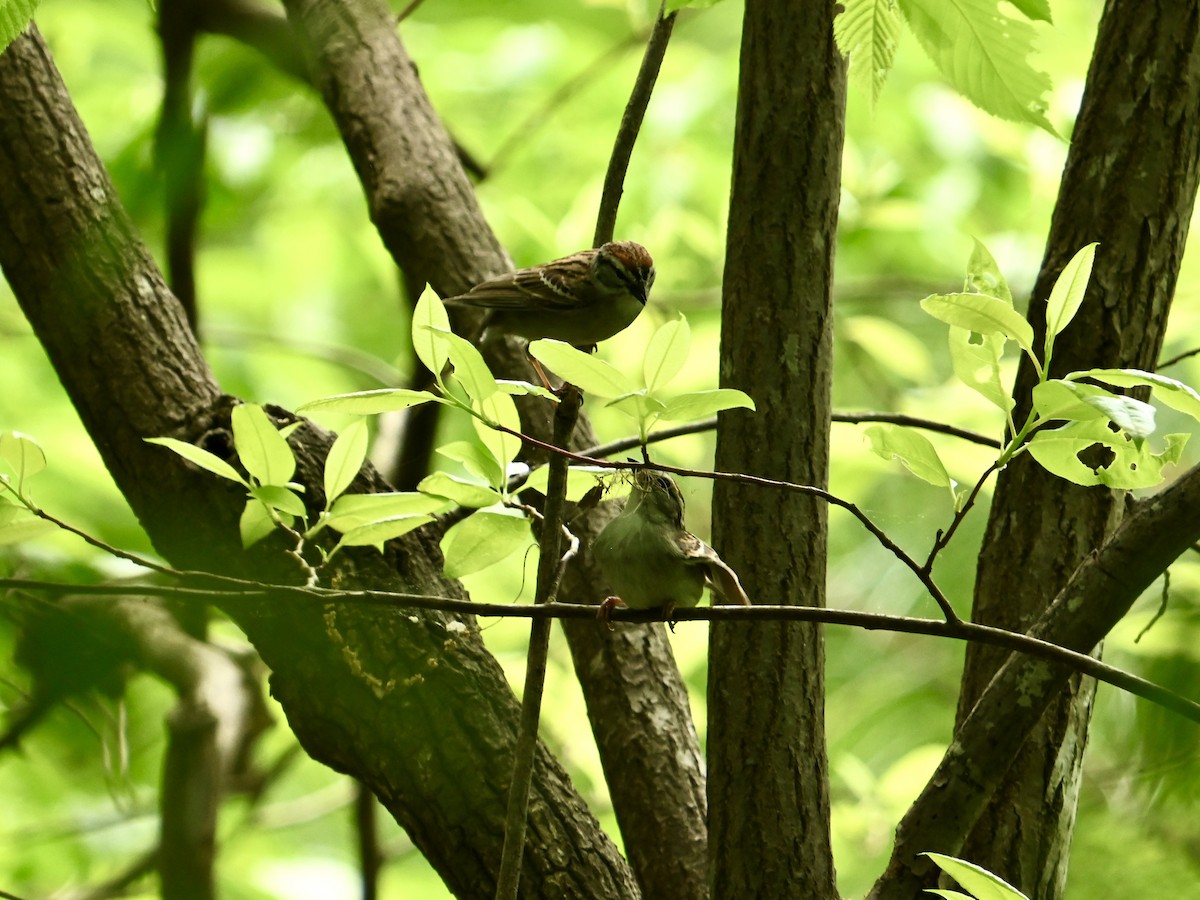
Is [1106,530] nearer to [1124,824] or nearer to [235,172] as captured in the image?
[1124,824]

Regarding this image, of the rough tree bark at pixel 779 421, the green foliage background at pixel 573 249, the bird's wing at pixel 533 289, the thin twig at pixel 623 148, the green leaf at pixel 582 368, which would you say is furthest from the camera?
the green foliage background at pixel 573 249

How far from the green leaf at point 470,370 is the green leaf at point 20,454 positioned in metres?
0.47

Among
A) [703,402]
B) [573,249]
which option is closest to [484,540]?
[703,402]

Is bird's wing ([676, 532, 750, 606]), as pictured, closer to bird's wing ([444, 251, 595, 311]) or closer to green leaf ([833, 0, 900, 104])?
green leaf ([833, 0, 900, 104])

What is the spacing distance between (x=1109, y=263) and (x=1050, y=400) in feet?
2.72

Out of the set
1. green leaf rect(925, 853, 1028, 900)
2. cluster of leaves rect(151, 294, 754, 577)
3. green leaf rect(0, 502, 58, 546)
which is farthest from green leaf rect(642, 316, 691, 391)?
green leaf rect(0, 502, 58, 546)

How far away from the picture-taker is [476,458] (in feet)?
4.04

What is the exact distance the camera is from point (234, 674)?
2.49 metres

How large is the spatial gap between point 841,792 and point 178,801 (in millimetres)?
2359

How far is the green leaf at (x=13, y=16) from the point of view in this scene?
1003mm

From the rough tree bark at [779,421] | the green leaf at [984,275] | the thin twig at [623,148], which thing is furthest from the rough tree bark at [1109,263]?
the thin twig at [623,148]

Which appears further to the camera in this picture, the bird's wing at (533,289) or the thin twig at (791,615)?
the bird's wing at (533,289)

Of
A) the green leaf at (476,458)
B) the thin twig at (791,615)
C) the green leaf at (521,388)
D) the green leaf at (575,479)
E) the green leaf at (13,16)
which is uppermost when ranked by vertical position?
the green leaf at (13,16)

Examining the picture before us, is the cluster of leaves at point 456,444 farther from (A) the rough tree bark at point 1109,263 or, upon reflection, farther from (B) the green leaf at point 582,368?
(A) the rough tree bark at point 1109,263
